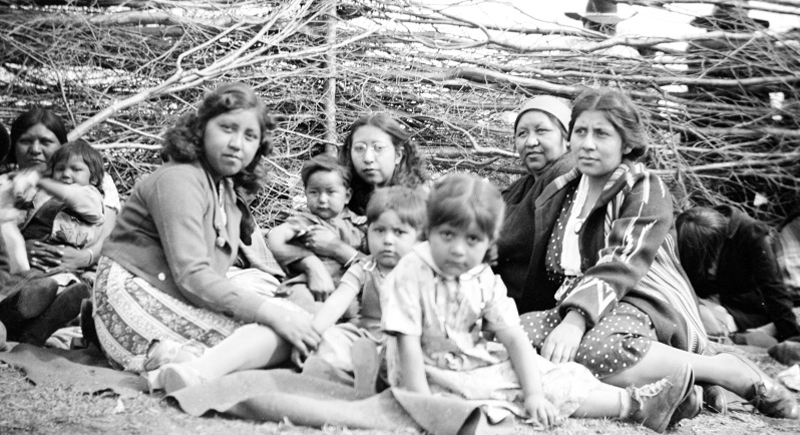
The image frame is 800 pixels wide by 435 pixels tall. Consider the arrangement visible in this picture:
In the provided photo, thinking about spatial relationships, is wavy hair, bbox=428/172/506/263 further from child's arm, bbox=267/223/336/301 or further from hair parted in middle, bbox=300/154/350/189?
hair parted in middle, bbox=300/154/350/189

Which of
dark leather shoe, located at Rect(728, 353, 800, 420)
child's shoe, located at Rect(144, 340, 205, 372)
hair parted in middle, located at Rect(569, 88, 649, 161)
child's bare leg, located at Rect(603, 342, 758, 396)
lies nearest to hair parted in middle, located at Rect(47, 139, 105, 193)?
child's shoe, located at Rect(144, 340, 205, 372)

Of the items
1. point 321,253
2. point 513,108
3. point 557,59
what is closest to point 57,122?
point 321,253

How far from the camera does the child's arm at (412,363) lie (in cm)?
287

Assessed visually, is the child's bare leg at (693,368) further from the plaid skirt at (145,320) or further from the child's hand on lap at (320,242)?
the plaid skirt at (145,320)

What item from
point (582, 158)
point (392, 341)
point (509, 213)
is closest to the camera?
point (392, 341)

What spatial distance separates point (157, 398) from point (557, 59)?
493cm

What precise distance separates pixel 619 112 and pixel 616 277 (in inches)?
29.7

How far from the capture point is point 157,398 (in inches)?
116

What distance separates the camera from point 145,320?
3244 mm

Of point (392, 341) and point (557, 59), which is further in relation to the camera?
point (557, 59)

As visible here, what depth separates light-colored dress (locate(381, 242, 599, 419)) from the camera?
115 inches

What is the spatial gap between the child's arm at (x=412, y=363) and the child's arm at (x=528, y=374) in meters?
0.32

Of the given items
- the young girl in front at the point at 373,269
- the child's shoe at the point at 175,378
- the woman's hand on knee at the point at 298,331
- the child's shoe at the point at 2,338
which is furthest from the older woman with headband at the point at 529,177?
the child's shoe at the point at 2,338

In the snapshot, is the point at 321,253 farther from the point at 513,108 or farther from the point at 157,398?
the point at 513,108
